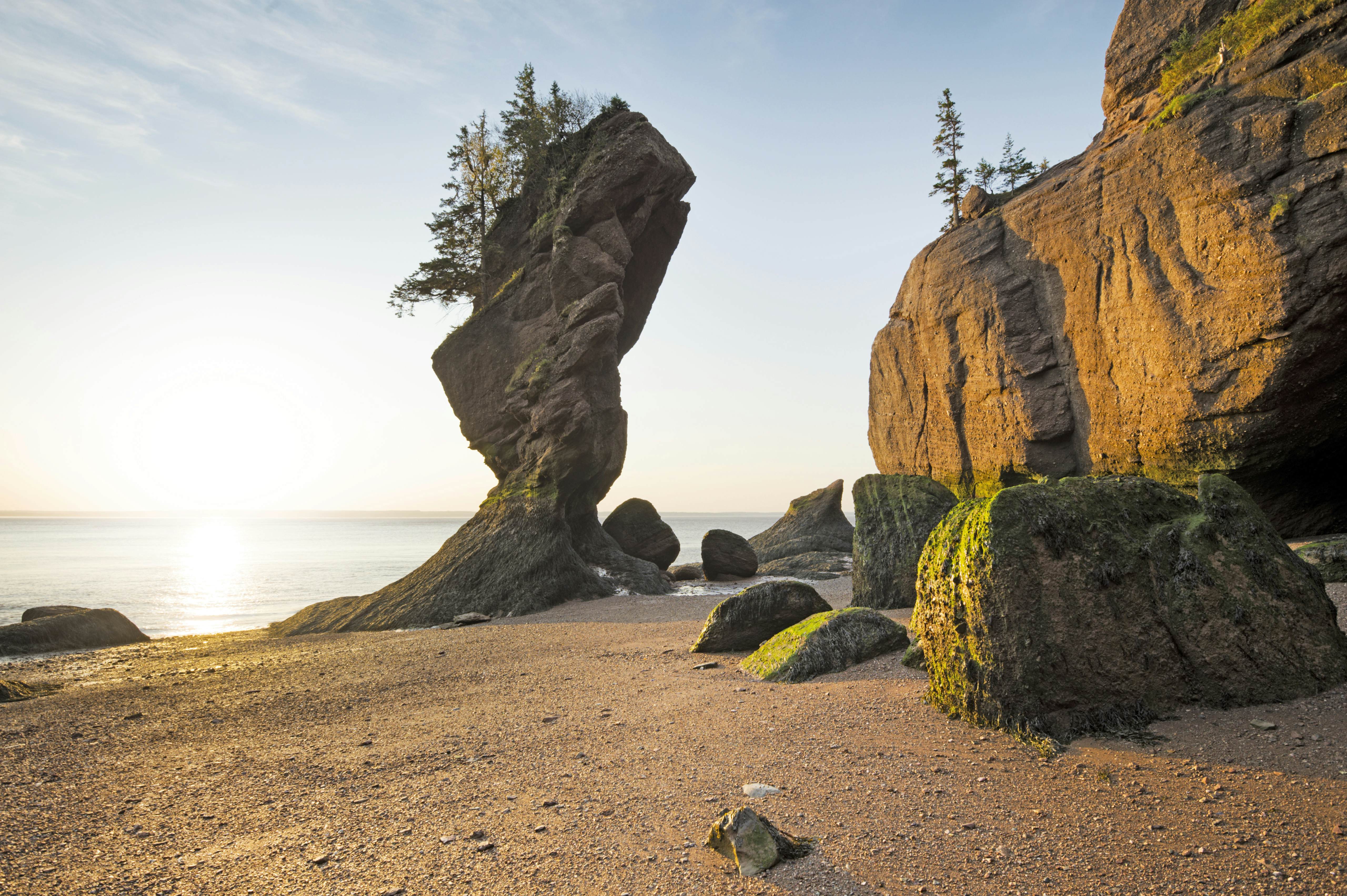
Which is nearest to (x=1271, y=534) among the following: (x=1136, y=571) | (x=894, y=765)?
(x=1136, y=571)

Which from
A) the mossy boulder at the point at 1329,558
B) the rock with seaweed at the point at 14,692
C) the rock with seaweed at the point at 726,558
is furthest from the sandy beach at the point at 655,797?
the rock with seaweed at the point at 726,558

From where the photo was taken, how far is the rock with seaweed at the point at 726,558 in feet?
84.6

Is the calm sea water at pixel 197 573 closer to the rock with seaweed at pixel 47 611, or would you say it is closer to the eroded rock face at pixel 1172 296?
the rock with seaweed at pixel 47 611

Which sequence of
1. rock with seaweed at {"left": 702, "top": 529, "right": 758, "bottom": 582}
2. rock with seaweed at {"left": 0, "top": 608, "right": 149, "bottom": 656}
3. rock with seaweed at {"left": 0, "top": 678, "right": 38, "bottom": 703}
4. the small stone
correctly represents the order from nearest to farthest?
the small stone < rock with seaweed at {"left": 0, "top": 678, "right": 38, "bottom": 703} < rock with seaweed at {"left": 0, "top": 608, "right": 149, "bottom": 656} < rock with seaweed at {"left": 702, "top": 529, "right": 758, "bottom": 582}

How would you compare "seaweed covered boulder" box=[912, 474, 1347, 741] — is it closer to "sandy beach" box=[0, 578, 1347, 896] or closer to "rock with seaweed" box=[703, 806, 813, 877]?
"sandy beach" box=[0, 578, 1347, 896]

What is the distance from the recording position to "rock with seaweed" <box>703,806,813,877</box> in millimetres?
3811

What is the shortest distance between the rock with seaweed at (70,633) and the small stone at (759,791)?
17.8 meters

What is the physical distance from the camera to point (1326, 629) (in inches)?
222

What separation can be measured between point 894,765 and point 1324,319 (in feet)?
46.7

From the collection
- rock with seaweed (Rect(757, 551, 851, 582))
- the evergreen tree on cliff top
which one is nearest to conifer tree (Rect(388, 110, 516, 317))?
the evergreen tree on cliff top

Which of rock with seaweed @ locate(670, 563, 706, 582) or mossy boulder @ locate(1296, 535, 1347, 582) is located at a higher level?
mossy boulder @ locate(1296, 535, 1347, 582)

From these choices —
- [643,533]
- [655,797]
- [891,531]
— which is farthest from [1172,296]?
[643,533]

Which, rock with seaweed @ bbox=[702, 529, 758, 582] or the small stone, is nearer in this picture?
the small stone

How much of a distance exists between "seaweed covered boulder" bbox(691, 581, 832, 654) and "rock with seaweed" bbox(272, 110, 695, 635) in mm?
9321
